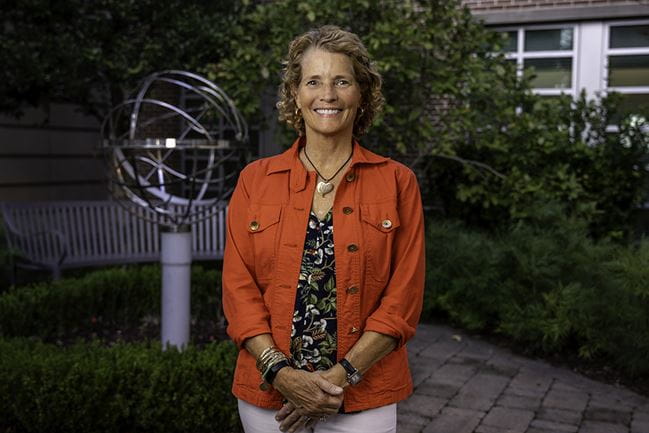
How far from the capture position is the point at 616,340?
219 inches

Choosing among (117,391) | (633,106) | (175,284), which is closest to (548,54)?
(633,106)

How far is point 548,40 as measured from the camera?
10562 millimetres

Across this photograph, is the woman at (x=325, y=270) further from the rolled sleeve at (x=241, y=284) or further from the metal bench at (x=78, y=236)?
the metal bench at (x=78, y=236)

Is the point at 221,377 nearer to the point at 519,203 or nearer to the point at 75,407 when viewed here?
the point at 75,407

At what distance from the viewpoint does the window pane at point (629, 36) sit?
10062 millimetres

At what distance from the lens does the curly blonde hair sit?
233 cm

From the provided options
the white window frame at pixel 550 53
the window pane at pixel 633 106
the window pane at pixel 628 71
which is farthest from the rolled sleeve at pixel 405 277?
the window pane at pixel 628 71

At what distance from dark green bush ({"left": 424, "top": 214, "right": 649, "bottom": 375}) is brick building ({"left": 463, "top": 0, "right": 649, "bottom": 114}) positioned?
3796 millimetres

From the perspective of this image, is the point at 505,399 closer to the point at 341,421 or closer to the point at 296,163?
the point at 341,421

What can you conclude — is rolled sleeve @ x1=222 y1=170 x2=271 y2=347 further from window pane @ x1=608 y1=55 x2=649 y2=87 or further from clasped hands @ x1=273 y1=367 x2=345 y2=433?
window pane @ x1=608 y1=55 x2=649 y2=87

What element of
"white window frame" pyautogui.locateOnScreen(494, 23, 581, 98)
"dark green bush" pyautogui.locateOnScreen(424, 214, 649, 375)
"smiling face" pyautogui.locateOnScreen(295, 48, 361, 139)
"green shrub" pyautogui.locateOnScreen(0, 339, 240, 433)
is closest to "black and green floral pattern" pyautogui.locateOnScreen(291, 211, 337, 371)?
"smiling face" pyautogui.locateOnScreen(295, 48, 361, 139)

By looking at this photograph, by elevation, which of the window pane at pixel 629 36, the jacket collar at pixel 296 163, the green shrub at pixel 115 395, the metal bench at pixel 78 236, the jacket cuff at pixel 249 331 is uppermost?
the window pane at pixel 629 36

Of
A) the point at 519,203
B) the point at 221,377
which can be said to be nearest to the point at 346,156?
the point at 221,377

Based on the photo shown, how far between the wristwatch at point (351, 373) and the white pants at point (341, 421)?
139 millimetres
